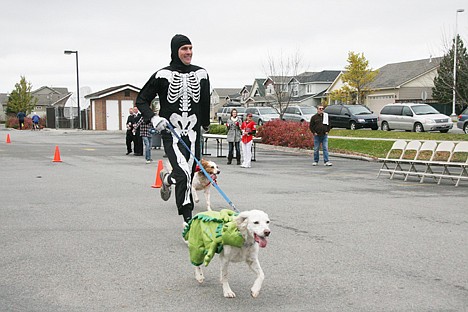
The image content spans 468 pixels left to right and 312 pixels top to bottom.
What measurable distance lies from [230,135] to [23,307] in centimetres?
1539

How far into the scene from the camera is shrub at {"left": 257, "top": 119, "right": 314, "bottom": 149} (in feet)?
85.5

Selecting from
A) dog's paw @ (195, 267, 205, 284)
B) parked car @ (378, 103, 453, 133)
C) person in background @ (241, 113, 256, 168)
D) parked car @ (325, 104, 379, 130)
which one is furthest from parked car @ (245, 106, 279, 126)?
dog's paw @ (195, 267, 205, 284)

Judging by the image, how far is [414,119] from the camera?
34.1 metres

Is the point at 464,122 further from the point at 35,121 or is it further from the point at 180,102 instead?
the point at 35,121

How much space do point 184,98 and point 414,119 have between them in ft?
95.6

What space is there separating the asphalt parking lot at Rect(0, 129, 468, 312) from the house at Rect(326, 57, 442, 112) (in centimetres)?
5416

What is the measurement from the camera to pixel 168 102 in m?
7.04

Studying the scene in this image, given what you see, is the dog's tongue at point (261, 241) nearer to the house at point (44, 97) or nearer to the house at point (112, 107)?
the house at point (112, 107)

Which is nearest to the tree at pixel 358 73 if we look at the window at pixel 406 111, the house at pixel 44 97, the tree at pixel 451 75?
the tree at pixel 451 75

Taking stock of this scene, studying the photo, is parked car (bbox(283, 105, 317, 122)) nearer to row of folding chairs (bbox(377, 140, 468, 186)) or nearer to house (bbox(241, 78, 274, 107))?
row of folding chairs (bbox(377, 140, 468, 186))

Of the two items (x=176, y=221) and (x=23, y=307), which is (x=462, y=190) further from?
(x=23, y=307)

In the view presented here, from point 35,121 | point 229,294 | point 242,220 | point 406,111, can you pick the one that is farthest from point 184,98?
point 35,121

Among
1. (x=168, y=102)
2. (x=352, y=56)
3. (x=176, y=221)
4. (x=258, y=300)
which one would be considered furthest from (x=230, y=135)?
(x=352, y=56)

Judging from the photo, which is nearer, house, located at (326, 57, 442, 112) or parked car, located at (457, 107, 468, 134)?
parked car, located at (457, 107, 468, 134)
